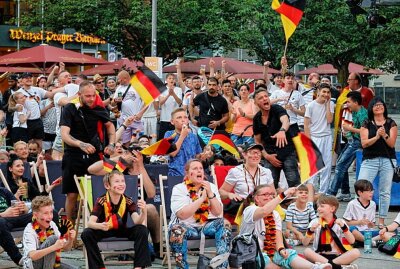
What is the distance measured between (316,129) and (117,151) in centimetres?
422

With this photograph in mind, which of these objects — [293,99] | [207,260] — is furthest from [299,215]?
[293,99]

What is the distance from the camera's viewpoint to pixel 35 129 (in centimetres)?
1702

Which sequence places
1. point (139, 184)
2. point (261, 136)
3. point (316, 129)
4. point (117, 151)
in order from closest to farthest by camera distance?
point (139, 184)
point (117, 151)
point (261, 136)
point (316, 129)

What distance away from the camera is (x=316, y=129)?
1465cm

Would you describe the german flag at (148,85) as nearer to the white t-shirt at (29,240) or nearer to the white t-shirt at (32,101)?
the white t-shirt at (29,240)

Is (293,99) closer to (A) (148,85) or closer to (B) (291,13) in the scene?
(B) (291,13)

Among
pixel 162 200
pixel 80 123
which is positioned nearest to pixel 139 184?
pixel 162 200

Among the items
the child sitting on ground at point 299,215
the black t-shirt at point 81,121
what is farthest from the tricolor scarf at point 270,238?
the black t-shirt at point 81,121

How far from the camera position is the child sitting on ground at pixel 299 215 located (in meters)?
11.5

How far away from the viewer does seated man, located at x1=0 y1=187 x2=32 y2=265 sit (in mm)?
9734

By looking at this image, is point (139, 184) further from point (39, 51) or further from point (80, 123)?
point (39, 51)

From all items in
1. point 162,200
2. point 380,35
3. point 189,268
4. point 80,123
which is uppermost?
point 380,35

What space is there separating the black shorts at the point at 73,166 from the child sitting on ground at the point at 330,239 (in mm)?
2747

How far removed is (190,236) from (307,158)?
180 centimetres
